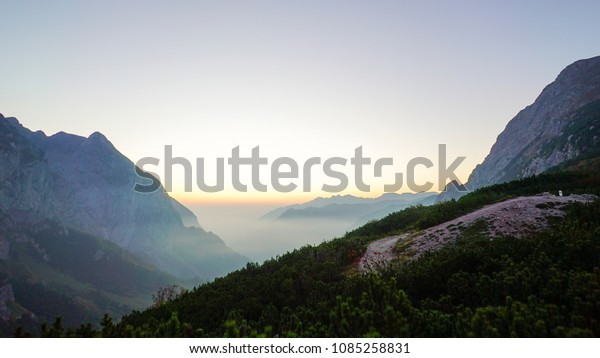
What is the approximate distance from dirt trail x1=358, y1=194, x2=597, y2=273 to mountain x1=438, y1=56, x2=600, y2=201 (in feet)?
245

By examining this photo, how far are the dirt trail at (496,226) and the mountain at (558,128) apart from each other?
245 ft

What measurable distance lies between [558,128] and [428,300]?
167680 mm

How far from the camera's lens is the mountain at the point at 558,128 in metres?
92.0

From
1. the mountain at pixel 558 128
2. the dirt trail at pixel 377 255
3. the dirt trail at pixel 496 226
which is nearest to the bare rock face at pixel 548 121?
the mountain at pixel 558 128

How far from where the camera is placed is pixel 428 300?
8.75 m

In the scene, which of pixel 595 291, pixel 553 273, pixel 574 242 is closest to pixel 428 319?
pixel 595 291

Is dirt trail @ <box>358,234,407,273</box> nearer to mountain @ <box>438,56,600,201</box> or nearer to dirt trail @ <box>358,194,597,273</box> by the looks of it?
dirt trail @ <box>358,194,597,273</box>

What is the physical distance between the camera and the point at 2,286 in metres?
184

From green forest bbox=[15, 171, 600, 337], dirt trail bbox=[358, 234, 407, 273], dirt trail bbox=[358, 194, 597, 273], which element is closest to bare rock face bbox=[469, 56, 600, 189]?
dirt trail bbox=[358, 194, 597, 273]

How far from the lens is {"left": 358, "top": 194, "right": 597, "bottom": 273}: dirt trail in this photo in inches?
669

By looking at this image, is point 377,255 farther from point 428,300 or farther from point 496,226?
point 428,300

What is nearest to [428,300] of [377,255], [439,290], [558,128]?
[439,290]

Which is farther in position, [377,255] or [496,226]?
[377,255]
